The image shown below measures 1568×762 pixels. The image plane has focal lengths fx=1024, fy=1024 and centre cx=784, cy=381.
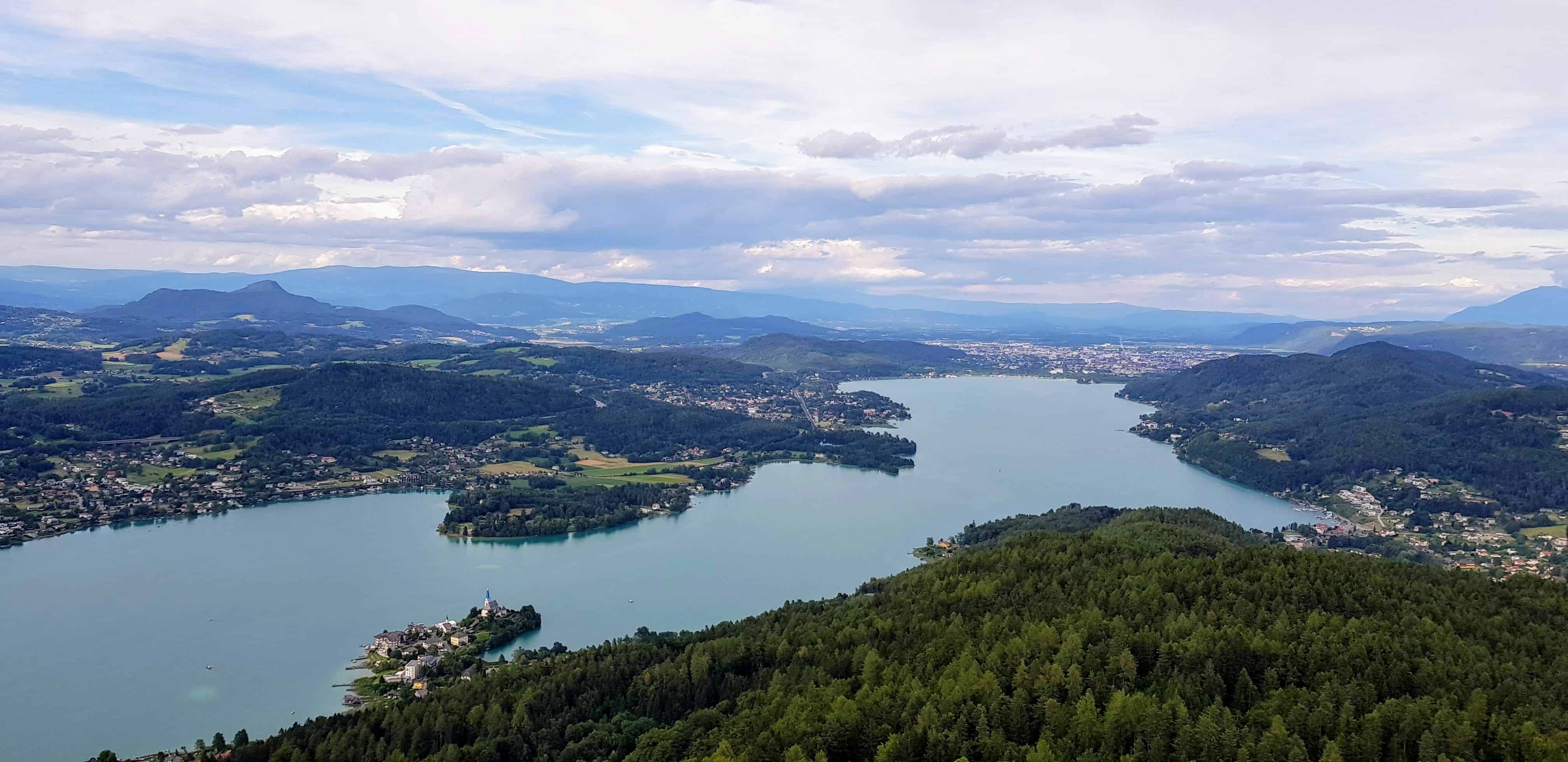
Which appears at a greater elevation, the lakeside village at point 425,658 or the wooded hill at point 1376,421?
the wooded hill at point 1376,421

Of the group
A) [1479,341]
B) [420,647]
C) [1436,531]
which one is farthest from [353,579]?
[1479,341]

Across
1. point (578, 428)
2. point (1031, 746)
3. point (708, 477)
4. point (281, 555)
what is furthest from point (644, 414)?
point (1031, 746)

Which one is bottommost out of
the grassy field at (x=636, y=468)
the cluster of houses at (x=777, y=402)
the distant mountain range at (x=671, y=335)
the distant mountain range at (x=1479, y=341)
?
the grassy field at (x=636, y=468)

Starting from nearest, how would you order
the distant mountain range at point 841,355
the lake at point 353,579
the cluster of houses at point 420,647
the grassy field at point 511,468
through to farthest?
the cluster of houses at point 420,647
the lake at point 353,579
the grassy field at point 511,468
the distant mountain range at point 841,355

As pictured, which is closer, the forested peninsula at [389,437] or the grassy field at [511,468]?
the forested peninsula at [389,437]

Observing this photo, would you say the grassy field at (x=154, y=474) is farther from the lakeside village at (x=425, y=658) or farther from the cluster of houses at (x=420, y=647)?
the lakeside village at (x=425, y=658)


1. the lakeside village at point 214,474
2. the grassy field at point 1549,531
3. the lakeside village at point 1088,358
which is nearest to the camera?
the grassy field at point 1549,531

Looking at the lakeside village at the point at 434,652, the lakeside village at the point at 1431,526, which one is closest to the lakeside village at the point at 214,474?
the lakeside village at the point at 434,652

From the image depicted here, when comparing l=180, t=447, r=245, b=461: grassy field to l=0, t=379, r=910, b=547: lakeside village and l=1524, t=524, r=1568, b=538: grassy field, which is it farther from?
l=1524, t=524, r=1568, b=538: grassy field
